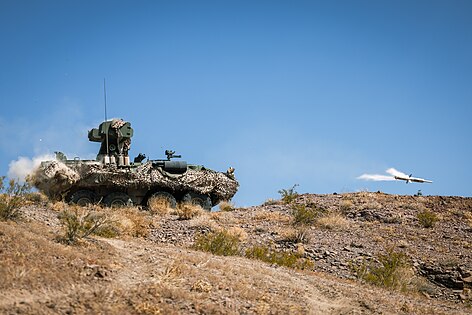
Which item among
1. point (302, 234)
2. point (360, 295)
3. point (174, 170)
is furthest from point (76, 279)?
point (174, 170)

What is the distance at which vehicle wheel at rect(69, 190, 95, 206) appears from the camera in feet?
69.6

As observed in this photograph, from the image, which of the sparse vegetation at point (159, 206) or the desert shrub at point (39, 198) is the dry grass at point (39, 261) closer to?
the desert shrub at point (39, 198)

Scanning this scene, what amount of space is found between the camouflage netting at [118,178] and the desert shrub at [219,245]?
20.9 feet

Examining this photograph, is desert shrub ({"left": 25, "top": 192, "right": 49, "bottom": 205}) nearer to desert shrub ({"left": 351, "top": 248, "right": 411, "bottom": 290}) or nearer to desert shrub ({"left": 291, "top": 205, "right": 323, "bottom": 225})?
desert shrub ({"left": 291, "top": 205, "right": 323, "bottom": 225})

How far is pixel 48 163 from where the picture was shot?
20594 millimetres

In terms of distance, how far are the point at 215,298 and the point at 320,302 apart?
2296mm

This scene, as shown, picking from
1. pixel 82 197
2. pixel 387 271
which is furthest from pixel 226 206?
pixel 387 271

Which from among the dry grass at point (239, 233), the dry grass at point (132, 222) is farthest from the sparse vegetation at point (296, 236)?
the dry grass at point (132, 222)

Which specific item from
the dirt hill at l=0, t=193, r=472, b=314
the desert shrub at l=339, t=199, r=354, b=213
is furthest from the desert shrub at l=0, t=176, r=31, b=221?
the desert shrub at l=339, t=199, r=354, b=213

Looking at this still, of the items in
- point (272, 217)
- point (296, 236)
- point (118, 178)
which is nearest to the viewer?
point (296, 236)

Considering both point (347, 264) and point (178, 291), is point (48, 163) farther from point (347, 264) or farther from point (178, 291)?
point (178, 291)

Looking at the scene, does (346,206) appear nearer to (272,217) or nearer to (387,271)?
(272,217)

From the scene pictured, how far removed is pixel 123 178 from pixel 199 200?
3368mm

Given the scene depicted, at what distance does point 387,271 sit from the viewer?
15.0 m
